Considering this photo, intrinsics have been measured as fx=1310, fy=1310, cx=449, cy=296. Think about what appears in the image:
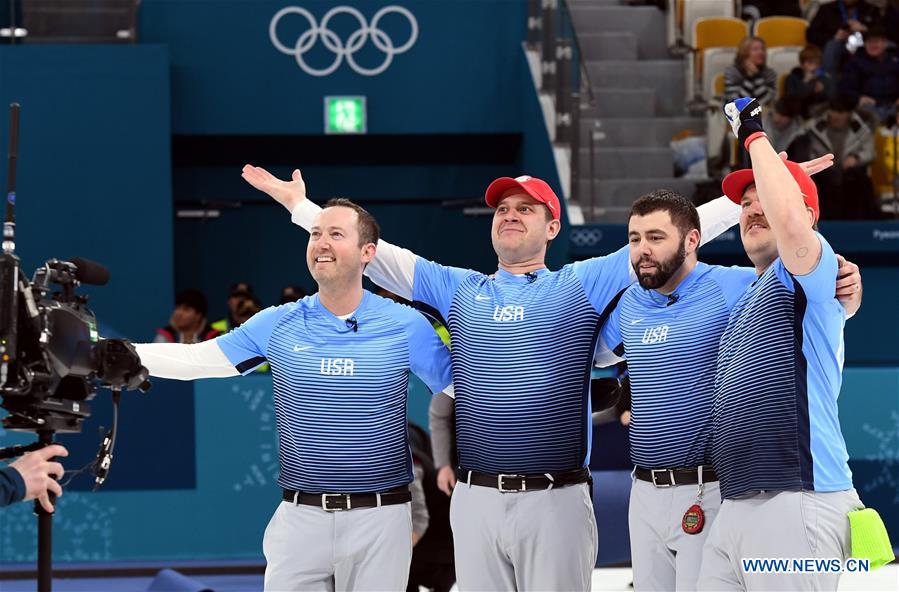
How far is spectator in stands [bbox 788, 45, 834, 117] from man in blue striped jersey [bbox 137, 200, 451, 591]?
820 centimetres

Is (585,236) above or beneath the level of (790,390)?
above

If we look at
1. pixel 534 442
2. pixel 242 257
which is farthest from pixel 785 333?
pixel 242 257

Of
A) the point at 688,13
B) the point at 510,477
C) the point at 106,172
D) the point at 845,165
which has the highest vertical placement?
the point at 688,13

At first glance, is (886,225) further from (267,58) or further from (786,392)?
(786,392)

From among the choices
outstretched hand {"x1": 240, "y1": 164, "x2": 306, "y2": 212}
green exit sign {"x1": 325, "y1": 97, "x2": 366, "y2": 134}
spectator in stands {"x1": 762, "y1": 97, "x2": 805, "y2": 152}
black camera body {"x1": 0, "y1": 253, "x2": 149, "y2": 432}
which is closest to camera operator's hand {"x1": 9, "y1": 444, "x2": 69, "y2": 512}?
black camera body {"x1": 0, "y1": 253, "x2": 149, "y2": 432}

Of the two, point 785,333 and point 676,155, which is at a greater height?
point 676,155

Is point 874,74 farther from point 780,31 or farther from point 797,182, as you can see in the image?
point 797,182

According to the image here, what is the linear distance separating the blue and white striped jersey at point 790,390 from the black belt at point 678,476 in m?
0.42

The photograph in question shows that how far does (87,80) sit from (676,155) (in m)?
6.07

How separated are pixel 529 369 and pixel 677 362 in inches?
22.7

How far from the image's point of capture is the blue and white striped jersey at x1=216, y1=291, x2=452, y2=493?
4973 millimetres

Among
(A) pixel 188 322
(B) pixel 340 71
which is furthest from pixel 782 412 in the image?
(B) pixel 340 71

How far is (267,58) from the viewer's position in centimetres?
1428

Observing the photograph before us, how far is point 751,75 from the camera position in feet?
41.9
